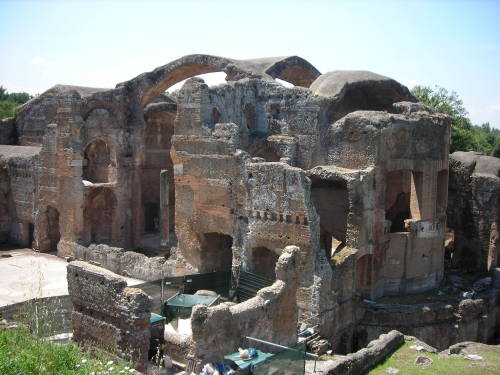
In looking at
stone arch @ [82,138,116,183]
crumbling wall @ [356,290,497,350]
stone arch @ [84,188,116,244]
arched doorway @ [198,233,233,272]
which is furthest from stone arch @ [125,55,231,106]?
crumbling wall @ [356,290,497,350]

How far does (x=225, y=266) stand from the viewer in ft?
63.3

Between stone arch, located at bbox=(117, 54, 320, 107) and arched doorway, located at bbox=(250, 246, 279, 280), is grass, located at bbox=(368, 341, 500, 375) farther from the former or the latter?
stone arch, located at bbox=(117, 54, 320, 107)

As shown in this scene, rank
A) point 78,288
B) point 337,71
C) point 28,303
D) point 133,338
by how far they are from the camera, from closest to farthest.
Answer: point 133,338, point 78,288, point 28,303, point 337,71

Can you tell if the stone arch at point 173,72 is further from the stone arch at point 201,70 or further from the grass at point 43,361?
the grass at point 43,361

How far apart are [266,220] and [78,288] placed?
6.13 metres

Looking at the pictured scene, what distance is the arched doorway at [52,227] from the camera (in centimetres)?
2345

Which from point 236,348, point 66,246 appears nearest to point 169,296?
point 236,348

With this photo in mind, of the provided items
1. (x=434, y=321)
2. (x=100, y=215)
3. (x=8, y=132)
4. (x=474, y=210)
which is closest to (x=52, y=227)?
Result: (x=100, y=215)

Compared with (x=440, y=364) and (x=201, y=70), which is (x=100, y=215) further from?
(x=440, y=364)

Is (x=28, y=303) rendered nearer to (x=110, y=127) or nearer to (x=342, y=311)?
(x=342, y=311)

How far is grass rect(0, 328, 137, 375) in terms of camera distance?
312 inches

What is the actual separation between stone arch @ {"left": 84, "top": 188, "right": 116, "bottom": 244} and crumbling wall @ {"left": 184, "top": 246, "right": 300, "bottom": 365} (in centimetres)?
1290

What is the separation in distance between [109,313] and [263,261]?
7.03 metres

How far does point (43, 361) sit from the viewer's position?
27.5ft
